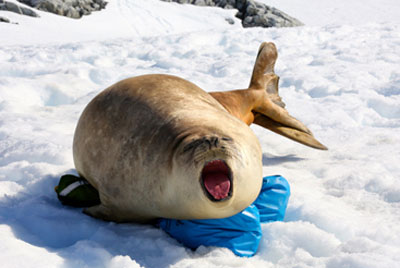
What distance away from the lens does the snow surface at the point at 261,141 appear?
6.90 ft

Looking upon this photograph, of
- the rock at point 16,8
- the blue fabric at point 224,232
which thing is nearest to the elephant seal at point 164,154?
the blue fabric at point 224,232

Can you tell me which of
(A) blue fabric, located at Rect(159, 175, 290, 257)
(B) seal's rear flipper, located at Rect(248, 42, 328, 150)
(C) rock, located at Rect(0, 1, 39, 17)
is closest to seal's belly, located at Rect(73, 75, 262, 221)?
(A) blue fabric, located at Rect(159, 175, 290, 257)

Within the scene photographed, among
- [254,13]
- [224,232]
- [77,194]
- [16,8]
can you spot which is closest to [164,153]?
[224,232]

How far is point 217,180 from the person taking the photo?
1794 mm

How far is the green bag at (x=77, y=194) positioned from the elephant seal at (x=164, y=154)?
0.06 metres

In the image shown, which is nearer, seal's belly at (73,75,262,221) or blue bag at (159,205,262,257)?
seal's belly at (73,75,262,221)

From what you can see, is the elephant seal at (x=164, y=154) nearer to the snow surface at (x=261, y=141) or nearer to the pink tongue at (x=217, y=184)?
the pink tongue at (x=217, y=184)

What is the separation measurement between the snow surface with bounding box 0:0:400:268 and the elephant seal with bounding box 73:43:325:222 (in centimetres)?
21

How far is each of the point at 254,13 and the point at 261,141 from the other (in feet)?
71.0

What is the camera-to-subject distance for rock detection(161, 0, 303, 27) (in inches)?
952

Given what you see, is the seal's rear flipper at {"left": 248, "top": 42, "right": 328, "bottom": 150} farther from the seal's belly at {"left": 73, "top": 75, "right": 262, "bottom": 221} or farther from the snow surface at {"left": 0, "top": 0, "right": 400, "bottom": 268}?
the seal's belly at {"left": 73, "top": 75, "right": 262, "bottom": 221}

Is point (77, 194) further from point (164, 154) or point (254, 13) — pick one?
point (254, 13)

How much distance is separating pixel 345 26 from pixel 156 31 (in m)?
11.6

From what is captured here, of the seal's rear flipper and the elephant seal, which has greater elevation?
the elephant seal
